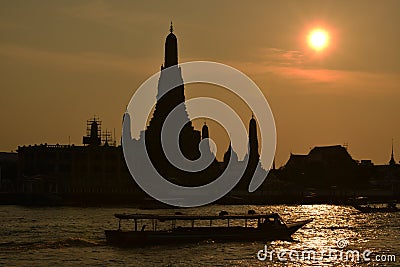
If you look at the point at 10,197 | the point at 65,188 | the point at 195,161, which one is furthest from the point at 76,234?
the point at 195,161

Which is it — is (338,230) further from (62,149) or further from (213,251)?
(62,149)

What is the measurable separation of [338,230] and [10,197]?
72.7 m

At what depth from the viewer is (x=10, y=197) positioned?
477ft

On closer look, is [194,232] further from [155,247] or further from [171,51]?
[171,51]

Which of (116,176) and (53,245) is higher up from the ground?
(116,176)

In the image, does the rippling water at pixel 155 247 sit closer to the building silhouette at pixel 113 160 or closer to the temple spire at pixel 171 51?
the building silhouette at pixel 113 160

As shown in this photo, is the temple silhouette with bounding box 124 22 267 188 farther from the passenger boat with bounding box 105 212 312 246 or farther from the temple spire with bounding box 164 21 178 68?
the passenger boat with bounding box 105 212 312 246

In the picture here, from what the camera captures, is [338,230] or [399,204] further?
[399,204]
